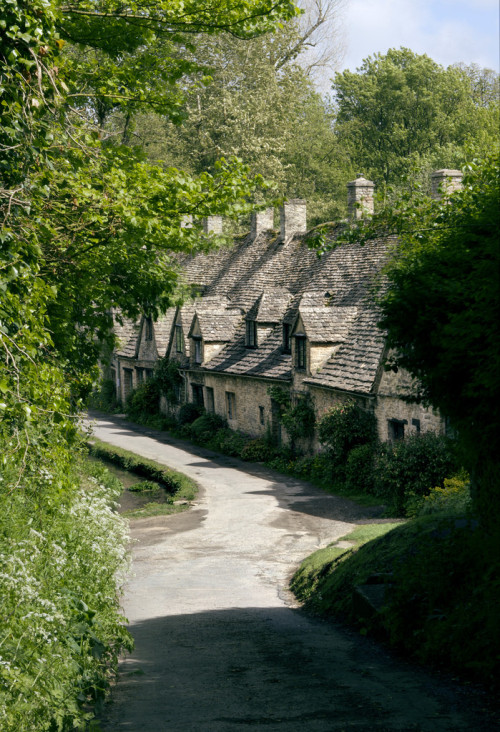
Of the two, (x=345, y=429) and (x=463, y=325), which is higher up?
(x=463, y=325)

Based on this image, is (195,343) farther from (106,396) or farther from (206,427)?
(106,396)

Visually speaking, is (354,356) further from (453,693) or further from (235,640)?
(453,693)

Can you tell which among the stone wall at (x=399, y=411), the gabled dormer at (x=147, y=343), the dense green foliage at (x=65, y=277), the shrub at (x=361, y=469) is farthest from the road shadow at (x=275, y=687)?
the gabled dormer at (x=147, y=343)

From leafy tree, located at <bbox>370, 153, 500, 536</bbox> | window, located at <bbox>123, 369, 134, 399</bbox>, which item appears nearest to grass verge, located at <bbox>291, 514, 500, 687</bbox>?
leafy tree, located at <bbox>370, 153, 500, 536</bbox>

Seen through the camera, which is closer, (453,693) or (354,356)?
(453,693)

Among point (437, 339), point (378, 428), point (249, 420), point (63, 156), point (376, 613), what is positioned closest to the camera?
point (437, 339)

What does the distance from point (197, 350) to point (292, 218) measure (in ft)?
27.3

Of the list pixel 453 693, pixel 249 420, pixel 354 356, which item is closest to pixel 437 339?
pixel 453 693

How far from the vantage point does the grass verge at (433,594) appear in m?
9.55

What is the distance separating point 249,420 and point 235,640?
78.9 feet

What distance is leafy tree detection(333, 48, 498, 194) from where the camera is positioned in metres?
61.3

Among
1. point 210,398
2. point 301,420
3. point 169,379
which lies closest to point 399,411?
point 301,420

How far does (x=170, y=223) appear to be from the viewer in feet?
46.3

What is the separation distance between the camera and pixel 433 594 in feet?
36.0
